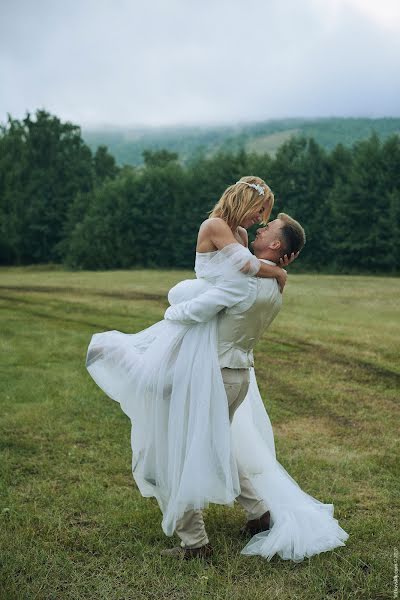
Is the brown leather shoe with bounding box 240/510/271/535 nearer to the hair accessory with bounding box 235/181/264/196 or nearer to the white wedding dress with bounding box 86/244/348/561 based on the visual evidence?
the white wedding dress with bounding box 86/244/348/561

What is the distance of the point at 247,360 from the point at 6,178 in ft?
220

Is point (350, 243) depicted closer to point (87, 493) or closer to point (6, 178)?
point (6, 178)

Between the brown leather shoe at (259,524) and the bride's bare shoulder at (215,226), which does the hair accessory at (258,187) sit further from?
the brown leather shoe at (259,524)

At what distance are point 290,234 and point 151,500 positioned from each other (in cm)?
303

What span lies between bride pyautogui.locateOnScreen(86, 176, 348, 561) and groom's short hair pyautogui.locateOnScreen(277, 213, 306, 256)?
0.11 m

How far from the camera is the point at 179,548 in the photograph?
5172 mm

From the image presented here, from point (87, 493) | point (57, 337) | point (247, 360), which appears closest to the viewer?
point (247, 360)

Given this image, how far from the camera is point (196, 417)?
4867 mm

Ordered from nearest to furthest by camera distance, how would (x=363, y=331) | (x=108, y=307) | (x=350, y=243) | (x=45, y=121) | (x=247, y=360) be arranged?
1. (x=247, y=360)
2. (x=363, y=331)
3. (x=108, y=307)
4. (x=350, y=243)
5. (x=45, y=121)

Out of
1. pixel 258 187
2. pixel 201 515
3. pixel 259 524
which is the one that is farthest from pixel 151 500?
pixel 258 187

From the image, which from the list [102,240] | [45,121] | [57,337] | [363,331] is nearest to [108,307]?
[57,337]

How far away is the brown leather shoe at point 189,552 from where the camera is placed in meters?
5.04

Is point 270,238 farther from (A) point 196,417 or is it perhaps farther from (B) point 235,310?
(A) point 196,417

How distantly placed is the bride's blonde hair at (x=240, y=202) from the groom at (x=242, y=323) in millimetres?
238
